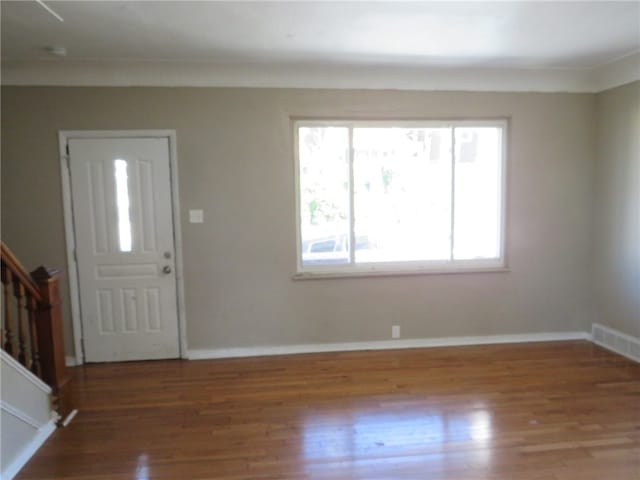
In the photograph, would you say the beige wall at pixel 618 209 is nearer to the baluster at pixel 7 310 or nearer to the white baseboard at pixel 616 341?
the white baseboard at pixel 616 341

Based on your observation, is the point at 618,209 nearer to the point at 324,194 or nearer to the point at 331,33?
the point at 324,194

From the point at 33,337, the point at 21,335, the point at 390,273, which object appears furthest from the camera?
the point at 390,273

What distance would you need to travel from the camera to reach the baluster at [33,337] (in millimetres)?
2623

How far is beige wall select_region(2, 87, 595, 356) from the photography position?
3.57 m

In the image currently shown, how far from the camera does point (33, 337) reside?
2652mm

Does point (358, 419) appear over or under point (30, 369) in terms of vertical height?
under

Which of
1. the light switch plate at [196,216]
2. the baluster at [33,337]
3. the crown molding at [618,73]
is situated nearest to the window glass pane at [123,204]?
the light switch plate at [196,216]

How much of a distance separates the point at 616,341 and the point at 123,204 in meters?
4.63

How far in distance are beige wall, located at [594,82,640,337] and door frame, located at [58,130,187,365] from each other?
3.94 meters

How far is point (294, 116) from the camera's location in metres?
3.74

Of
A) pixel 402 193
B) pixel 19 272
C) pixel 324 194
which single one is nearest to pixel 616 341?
pixel 402 193

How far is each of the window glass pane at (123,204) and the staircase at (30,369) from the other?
0.94m

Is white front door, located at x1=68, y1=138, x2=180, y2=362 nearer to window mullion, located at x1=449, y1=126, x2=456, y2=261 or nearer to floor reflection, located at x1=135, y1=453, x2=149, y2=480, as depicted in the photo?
floor reflection, located at x1=135, y1=453, x2=149, y2=480

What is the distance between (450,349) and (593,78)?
2889 millimetres
